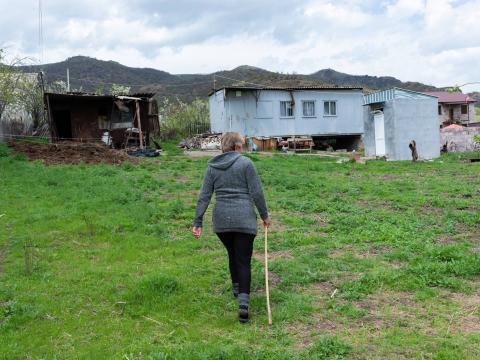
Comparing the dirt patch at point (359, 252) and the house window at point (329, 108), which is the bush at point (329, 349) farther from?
the house window at point (329, 108)

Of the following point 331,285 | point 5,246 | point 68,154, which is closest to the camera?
point 331,285

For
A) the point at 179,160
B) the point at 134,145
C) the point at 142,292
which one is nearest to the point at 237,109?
the point at 134,145

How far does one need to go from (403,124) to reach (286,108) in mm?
11299

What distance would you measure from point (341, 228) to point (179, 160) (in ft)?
45.5

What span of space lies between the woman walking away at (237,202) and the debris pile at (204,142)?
25749mm

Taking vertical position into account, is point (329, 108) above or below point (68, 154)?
above

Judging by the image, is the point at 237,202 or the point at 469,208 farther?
the point at 469,208

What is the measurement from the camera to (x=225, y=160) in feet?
16.8

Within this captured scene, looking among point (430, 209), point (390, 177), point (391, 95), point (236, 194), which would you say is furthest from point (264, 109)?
point (236, 194)

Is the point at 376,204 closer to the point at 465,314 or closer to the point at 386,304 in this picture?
the point at 386,304

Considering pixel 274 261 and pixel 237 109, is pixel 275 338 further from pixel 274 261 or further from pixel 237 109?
pixel 237 109

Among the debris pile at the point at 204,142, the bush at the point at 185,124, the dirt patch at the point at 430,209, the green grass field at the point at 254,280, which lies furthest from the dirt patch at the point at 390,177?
the bush at the point at 185,124

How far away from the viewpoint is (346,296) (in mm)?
5238

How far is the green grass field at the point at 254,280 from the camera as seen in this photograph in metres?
4.26
